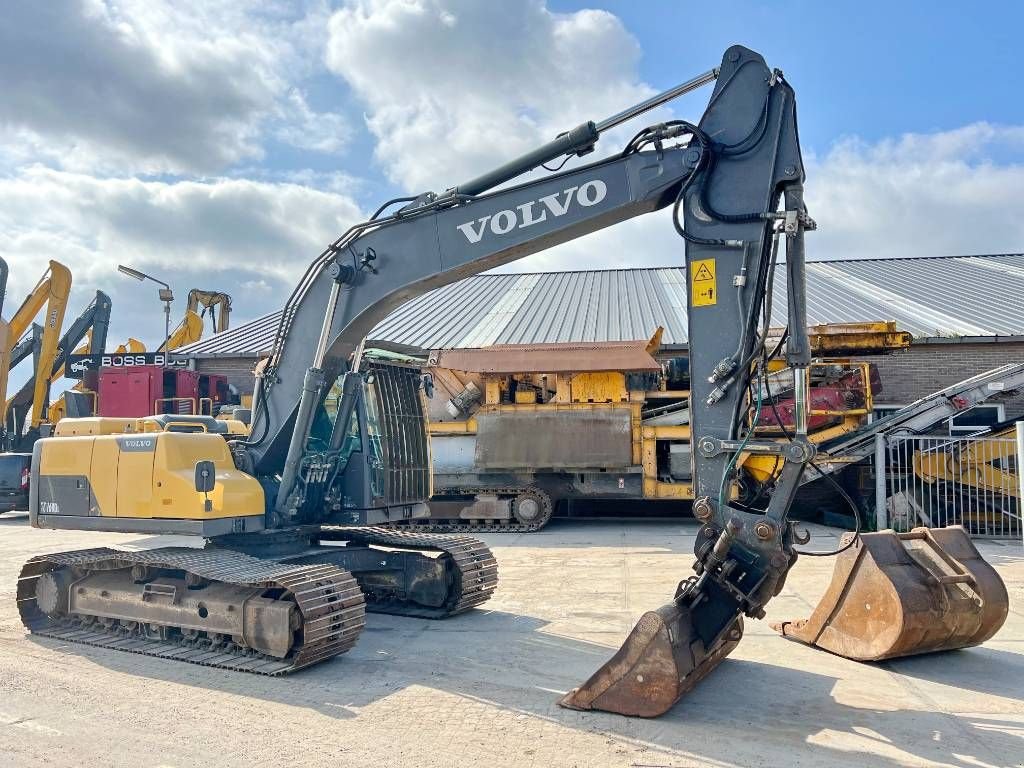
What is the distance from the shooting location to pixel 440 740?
4.52 m

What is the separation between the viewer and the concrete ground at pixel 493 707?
14.1 ft

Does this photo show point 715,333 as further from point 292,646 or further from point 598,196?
point 292,646

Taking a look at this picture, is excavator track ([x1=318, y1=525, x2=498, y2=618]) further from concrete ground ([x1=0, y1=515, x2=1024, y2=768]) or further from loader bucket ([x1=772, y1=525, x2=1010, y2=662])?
loader bucket ([x1=772, y1=525, x2=1010, y2=662])

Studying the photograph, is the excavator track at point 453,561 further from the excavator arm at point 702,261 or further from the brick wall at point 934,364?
the brick wall at point 934,364

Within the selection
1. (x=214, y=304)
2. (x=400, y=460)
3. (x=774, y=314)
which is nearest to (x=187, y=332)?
(x=214, y=304)

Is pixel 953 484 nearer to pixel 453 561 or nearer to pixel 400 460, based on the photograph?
pixel 453 561

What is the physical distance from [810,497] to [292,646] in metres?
13.5

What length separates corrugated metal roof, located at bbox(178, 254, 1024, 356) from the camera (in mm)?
18859

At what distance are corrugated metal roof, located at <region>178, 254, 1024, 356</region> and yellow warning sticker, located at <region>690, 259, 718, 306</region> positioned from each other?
478 inches

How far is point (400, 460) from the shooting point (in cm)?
773

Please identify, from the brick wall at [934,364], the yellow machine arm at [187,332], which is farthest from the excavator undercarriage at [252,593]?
the yellow machine arm at [187,332]

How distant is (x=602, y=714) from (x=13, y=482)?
1601cm

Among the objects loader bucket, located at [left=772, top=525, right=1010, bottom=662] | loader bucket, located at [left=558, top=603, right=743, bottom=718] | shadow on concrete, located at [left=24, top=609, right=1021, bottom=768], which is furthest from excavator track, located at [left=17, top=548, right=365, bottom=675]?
loader bucket, located at [left=772, top=525, right=1010, bottom=662]

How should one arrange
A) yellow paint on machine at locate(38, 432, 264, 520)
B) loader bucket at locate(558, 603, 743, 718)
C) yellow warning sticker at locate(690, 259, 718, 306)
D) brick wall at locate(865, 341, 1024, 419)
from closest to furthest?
loader bucket at locate(558, 603, 743, 718)
yellow warning sticker at locate(690, 259, 718, 306)
yellow paint on machine at locate(38, 432, 264, 520)
brick wall at locate(865, 341, 1024, 419)
